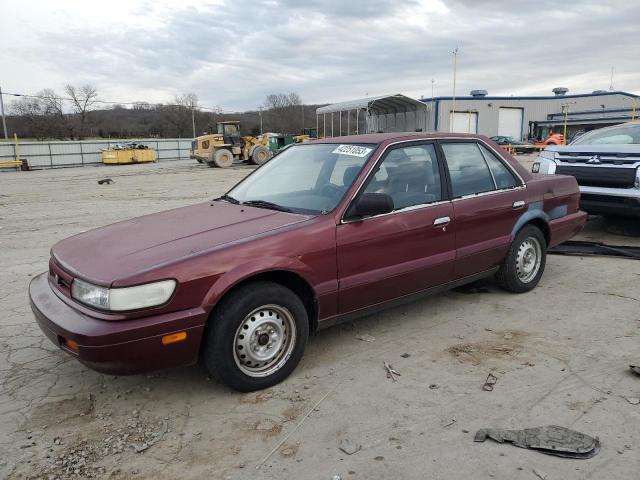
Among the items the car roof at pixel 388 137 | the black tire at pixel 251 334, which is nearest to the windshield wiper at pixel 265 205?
the black tire at pixel 251 334

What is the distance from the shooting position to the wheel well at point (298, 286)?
3.20 metres

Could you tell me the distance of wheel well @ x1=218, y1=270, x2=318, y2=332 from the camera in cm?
320

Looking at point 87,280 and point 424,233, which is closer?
point 87,280

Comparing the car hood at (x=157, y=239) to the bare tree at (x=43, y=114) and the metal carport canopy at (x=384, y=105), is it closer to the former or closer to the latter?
the metal carport canopy at (x=384, y=105)

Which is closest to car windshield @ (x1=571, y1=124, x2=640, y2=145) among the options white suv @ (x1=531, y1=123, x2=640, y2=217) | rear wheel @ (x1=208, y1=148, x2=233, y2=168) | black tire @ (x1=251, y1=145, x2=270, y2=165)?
white suv @ (x1=531, y1=123, x2=640, y2=217)

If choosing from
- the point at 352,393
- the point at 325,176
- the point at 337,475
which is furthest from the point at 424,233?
the point at 337,475

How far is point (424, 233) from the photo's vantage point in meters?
3.89

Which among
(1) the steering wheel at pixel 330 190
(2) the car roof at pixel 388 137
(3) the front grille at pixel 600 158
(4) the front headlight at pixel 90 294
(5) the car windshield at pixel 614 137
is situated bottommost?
(4) the front headlight at pixel 90 294

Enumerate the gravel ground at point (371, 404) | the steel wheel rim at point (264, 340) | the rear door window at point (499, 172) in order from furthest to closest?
the rear door window at point (499, 172)
the steel wheel rim at point (264, 340)
the gravel ground at point (371, 404)

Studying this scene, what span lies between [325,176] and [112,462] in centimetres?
243

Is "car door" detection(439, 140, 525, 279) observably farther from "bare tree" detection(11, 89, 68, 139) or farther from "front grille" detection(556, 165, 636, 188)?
"bare tree" detection(11, 89, 68, 139)

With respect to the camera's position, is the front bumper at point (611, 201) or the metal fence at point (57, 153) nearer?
the front bumper at point (611, 201)

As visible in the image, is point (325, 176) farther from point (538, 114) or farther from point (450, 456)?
point (538, 114)

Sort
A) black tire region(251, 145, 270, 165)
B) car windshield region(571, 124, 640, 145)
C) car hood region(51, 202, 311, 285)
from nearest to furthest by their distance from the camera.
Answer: car hood region(51, 202, 311, 285) → car windshield region(571, 124, 640, 145) → black tire region(251, 145, 270, 165)
